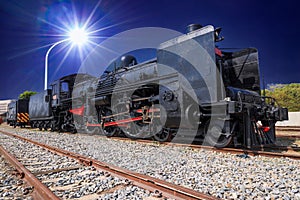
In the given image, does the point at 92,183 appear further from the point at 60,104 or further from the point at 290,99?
the point at 290,99

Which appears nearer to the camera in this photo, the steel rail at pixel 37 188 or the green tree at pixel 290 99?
the steel rail at pixel 37 188

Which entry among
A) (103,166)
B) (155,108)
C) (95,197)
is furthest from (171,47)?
(95,197)

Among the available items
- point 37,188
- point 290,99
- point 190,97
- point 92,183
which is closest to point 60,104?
point 190,97

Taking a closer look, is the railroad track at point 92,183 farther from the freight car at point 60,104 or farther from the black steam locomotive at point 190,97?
the freight car at point 60,104

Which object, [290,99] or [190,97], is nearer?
[190,97]

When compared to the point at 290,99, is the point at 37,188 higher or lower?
lower

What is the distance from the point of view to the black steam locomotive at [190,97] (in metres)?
5.17

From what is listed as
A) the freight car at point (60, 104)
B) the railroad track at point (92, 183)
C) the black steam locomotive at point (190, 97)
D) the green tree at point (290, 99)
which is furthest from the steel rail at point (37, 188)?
the green tree at point (290, 99)

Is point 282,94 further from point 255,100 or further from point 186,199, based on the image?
point 186,199

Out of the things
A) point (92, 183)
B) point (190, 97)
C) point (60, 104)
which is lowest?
point (92, 183)

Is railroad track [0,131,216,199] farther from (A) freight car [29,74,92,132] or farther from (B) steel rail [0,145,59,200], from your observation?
(A) freight car [29,74,92,132]

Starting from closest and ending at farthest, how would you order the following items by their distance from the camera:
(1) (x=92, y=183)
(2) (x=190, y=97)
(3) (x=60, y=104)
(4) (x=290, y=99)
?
1. (1) (x=92, y=183)
2. (2) (x=190, y=97)
3. (3) (x=60, y=104)
4. (4) (x=290, y=99)

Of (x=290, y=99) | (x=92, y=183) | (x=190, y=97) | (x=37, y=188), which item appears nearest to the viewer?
(x=37, y=188)

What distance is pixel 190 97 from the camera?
5535mm
